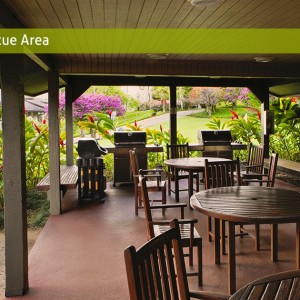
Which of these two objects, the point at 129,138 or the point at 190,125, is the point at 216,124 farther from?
the point at 190,125

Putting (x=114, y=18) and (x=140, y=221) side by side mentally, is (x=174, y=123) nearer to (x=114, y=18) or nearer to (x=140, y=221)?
(x=140, y=221)

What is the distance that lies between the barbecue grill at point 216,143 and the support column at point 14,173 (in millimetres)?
5538

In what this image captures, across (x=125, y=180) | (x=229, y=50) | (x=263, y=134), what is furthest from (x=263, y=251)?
(x=263, y=134)

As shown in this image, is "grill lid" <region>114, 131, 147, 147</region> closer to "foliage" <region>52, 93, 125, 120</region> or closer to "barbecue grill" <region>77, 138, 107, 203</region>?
"barbecue grill" <region>77, 138, 107, 203</region>

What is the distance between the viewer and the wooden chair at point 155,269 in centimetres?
139

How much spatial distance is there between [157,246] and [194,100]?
1241cm

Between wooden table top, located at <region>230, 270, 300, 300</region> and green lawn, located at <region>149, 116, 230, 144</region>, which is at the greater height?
green lawn, located at <region>149, 116, 230, 144</region>

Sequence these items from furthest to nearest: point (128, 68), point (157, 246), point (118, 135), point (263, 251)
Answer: point (118, 135), point (128, 68), point (263, 251), point (157, 246)

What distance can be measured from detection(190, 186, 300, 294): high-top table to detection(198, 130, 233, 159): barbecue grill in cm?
448

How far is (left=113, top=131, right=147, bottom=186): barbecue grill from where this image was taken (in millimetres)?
7922

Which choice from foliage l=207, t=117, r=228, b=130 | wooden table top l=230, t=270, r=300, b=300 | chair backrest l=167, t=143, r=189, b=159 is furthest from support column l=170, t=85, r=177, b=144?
wooden table top l=230, t=270, r=300, b=300

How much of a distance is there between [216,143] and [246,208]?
539 centimetres

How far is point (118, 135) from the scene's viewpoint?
8.02 metres

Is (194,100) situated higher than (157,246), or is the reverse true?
(194,100)
